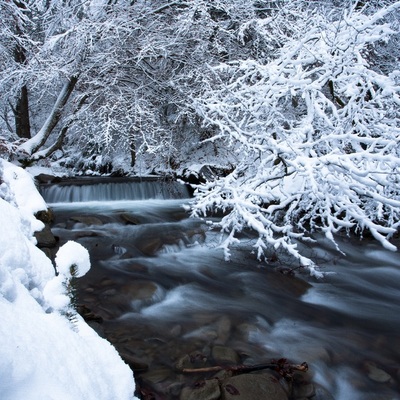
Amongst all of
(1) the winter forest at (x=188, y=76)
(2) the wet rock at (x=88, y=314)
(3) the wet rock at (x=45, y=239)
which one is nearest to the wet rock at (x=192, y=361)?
(2) the wet rock at (x=88, y=314)

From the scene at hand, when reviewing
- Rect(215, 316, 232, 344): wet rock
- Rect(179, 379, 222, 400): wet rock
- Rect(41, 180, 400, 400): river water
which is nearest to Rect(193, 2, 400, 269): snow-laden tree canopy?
Rect(41, 180, 400, 400): river water

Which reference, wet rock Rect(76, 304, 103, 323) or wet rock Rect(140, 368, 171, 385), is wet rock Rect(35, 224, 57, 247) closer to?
wet rock Rect(76, 304, 103, 323)

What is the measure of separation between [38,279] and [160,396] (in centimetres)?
128

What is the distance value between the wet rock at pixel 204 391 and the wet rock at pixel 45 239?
376cm

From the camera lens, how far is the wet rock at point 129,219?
759cm

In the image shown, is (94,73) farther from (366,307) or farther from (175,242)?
(366,307)

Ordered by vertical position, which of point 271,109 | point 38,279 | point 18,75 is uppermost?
point 18,75

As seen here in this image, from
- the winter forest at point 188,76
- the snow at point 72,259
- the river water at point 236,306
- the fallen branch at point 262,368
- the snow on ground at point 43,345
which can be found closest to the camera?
the snow on ground at point 43,345

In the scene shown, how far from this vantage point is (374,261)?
19.2 ft

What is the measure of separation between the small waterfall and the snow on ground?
28.1ft

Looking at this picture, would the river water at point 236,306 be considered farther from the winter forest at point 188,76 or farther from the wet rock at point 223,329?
the winter forest at point 188,76

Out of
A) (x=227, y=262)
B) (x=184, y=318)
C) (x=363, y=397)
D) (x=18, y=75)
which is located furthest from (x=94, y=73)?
(x=363, y=397)

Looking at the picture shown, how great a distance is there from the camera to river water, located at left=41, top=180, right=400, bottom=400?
291 cm

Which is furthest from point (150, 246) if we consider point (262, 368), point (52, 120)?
point (52, 120)
